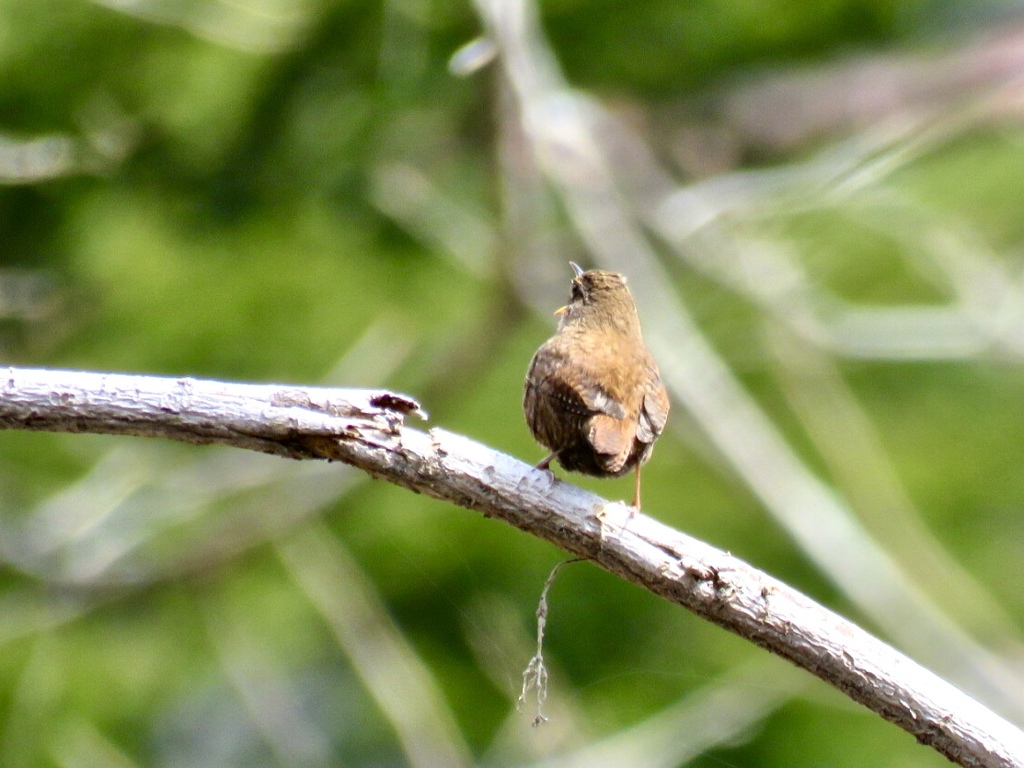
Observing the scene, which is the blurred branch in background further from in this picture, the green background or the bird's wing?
the bird's wing

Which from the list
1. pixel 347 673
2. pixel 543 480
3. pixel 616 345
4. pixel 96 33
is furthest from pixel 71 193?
pixel 543 480

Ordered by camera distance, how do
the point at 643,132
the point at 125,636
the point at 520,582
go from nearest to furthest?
the point at 520,582 < the point at 125,636 < the point at 643,132

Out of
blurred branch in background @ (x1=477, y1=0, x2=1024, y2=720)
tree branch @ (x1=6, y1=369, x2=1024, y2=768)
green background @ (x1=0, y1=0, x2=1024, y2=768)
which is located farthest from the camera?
green background @ (x1=0, y1=0, x2=1024, y2=768)

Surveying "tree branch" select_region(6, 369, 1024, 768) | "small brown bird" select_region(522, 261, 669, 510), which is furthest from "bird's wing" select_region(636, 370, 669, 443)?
"tree branch" select_region(6, 369, 1024, 768)

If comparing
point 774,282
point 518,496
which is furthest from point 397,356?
point 518,496

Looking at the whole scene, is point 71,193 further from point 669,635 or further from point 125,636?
point 669,635

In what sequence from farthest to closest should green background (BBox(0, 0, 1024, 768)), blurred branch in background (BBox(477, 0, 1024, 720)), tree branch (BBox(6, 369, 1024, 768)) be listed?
1. green background (BBox(0, 0, 1024, 768))
2. blurred branch in background (BBox(477, 0, 1024, 720))
3. tree branch (BBox(6, 369, 1024, 768))

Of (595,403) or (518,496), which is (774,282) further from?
(518,496)
